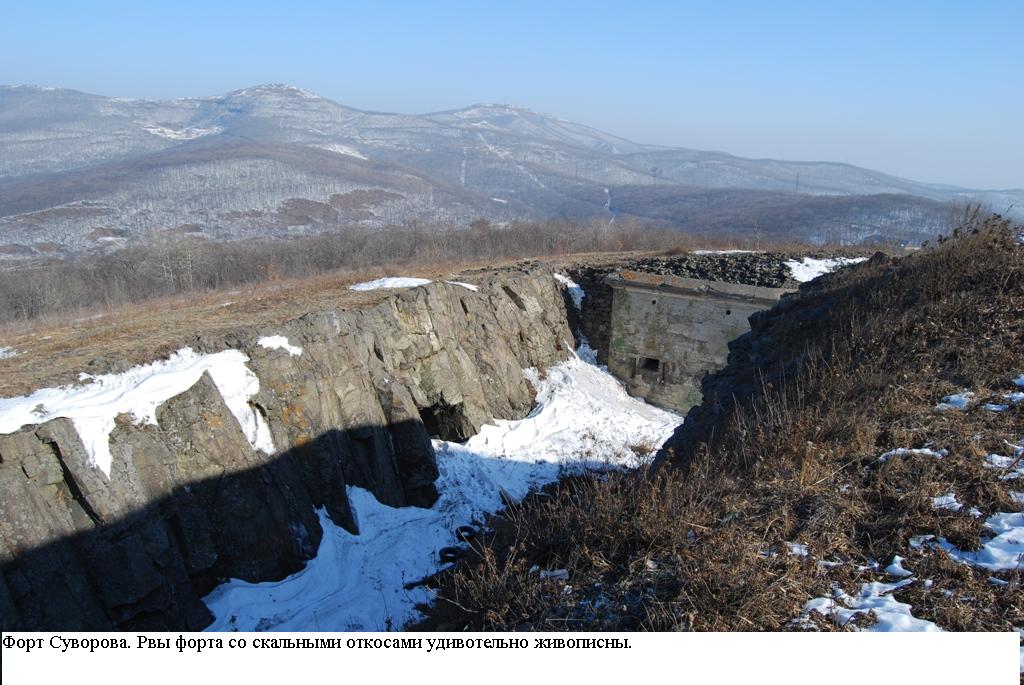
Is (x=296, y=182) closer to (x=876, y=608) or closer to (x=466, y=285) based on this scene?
(x=466, y=285)

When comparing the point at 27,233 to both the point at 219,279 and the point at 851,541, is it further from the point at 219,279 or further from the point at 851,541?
the point at 851,541

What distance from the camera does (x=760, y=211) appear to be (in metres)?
95.7

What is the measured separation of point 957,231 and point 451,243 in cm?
3766

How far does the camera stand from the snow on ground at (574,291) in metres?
22.7

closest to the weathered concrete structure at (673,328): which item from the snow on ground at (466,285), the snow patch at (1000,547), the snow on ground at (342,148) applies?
the snow on ground at (466,285)

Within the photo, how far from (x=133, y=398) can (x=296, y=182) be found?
100023 millimetres

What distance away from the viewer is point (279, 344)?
11273mm

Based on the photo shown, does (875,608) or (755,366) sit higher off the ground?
(875,608)

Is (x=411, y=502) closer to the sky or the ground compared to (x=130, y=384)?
closer to the ground

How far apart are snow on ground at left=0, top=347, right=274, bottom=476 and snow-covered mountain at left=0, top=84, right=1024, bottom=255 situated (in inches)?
2280

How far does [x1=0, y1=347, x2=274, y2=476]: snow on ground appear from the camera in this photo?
7891mm

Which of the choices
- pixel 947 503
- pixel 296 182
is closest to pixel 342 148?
pixel 296 182

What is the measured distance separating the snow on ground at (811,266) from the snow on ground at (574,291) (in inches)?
278

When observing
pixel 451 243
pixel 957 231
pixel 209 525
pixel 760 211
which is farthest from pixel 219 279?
pixel 760 211
